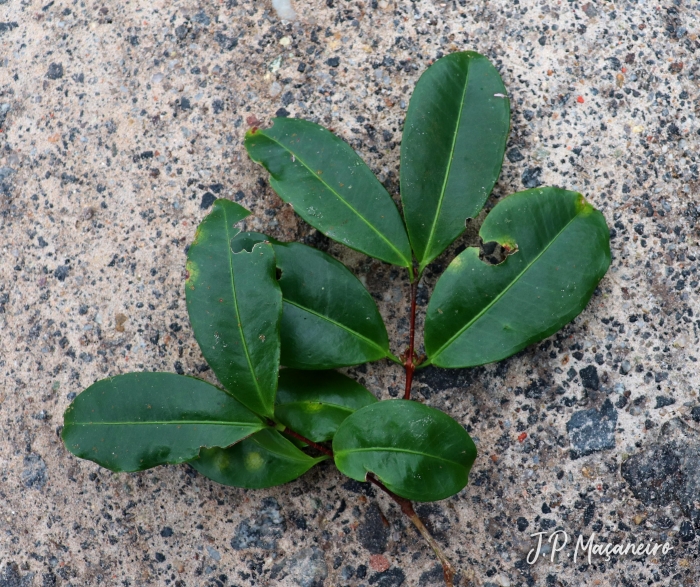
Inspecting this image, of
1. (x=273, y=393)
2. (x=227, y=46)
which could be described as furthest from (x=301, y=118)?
(x=273, y=393)

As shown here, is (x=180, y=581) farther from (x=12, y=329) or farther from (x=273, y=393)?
Result: (x=12, y=329)

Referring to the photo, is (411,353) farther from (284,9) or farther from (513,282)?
(284,9)

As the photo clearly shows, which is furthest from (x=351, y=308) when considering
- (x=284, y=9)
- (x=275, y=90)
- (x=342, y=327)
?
(x=284, y=9)

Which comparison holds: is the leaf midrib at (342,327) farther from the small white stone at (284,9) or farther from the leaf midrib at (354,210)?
the small white stone at (284,9)

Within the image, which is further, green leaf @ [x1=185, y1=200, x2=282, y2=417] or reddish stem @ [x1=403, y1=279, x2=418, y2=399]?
reddish stem @ [x1=403, y1=279, x2=418, y2=399]

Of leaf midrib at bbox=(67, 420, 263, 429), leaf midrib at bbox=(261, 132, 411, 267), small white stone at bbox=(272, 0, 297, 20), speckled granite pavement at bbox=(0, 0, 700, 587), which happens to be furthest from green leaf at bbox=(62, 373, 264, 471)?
small white stone at bbox=(272, 0, 297, 20)

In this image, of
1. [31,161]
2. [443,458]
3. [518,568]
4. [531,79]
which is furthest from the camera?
[31,161]

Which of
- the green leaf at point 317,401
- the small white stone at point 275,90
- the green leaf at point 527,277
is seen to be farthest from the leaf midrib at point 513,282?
the small white stone at point 275,90

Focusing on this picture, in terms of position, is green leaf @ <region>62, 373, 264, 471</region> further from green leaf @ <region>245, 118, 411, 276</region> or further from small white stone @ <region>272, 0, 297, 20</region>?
small white stone @ <region>272, 0, 297, 20</region>
